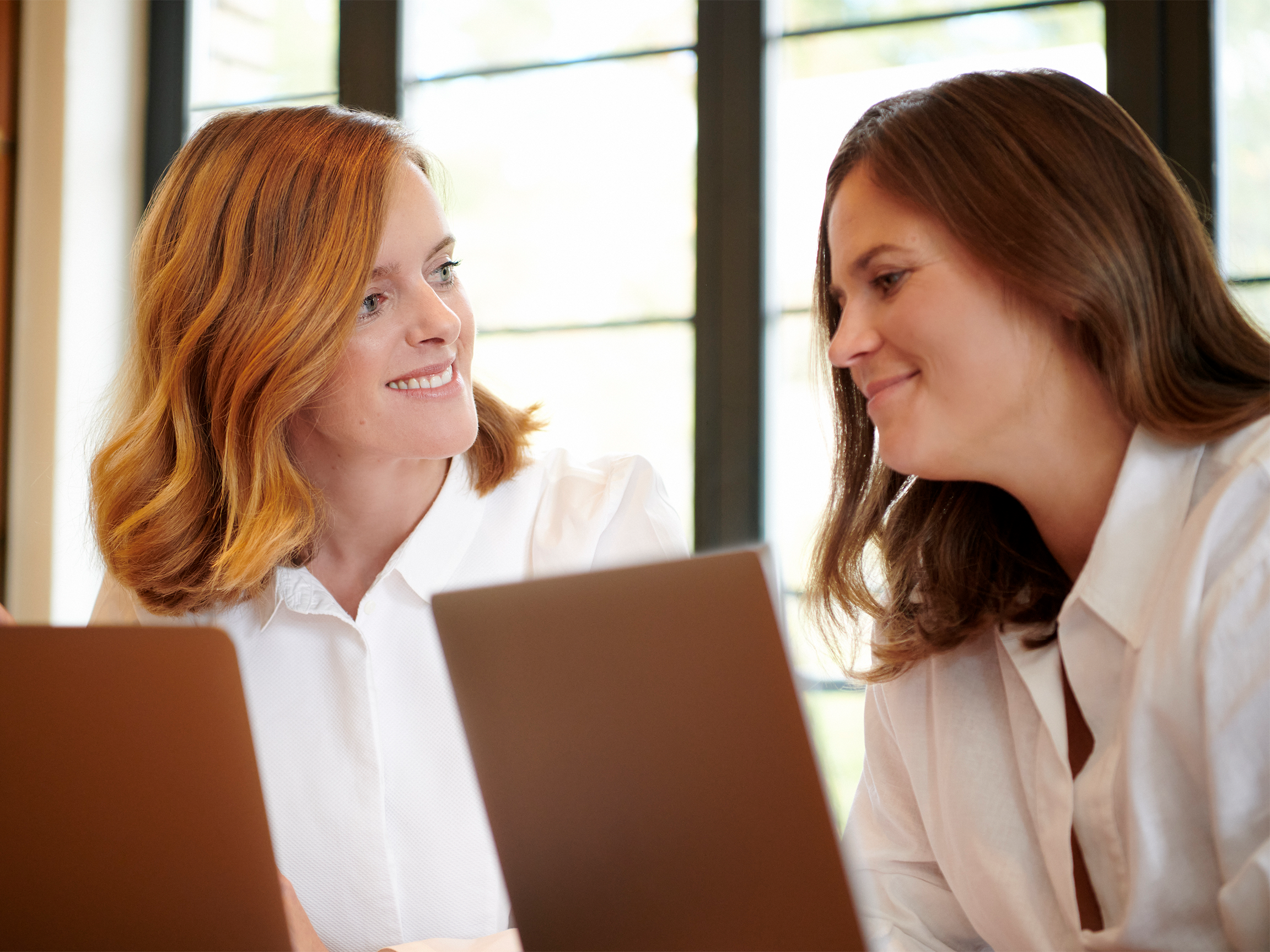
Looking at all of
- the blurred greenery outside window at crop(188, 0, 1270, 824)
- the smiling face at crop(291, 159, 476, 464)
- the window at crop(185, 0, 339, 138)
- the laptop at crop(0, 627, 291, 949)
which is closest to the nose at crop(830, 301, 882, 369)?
the smiling face at crop(291, 159, 476, 464)

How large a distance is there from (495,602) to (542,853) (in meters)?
0.17

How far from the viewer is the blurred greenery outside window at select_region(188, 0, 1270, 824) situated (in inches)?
95.5

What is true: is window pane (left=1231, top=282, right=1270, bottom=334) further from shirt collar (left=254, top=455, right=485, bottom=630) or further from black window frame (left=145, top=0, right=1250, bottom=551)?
shirt collar (left=254, top=455, right=485, bottom=630)

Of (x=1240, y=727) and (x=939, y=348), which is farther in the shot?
(x=939, y=348)

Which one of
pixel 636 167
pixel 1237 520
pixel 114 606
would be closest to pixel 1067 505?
pixel 1237 520

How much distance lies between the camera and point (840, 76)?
249cm

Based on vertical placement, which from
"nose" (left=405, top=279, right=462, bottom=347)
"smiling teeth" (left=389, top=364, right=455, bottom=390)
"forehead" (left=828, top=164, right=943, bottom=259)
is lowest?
"smiling teeth" (left=389, top=364, right=455, bottom=390)

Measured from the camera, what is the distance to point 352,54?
2.77 metres

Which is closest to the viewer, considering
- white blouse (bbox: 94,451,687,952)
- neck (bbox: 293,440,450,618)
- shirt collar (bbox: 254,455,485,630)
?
white blouse (bbox: 94,451,687,952)

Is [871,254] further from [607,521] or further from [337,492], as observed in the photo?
[337,492]

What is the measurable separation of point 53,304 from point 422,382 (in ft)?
5.70

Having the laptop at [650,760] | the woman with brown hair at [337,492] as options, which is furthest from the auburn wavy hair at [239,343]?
the laptop at [650,760]

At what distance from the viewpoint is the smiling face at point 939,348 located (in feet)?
3.68

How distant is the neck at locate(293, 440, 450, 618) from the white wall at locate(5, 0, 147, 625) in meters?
1.49
